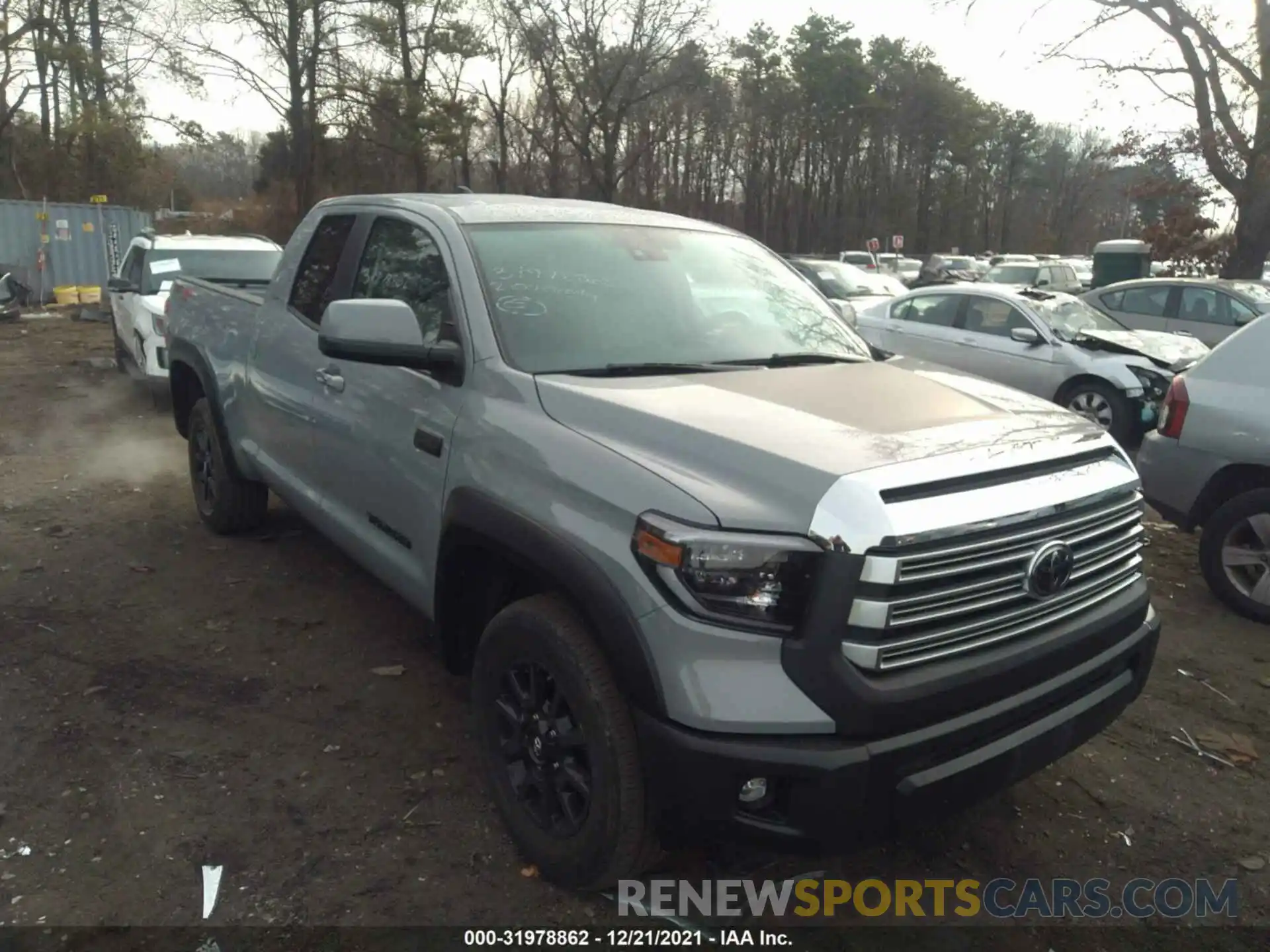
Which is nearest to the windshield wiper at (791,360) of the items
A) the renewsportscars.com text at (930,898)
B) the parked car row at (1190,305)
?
the renewsportscars.com text at (930,898)

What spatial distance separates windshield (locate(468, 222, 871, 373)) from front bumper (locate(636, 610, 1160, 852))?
133 centimetres

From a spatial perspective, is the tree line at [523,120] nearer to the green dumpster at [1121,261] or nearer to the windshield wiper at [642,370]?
the green dumpster at [1121,261]

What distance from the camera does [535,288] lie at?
334 cm

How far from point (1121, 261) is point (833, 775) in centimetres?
2755

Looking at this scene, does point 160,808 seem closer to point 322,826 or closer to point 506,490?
point 322,826

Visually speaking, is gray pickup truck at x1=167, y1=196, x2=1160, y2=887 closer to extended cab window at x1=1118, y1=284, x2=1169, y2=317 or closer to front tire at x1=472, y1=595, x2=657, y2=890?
front tire at x1=472, y1=595, x2=657, y2=890

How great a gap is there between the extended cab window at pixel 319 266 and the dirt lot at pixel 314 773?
150cm

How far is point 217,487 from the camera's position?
18.3 feet

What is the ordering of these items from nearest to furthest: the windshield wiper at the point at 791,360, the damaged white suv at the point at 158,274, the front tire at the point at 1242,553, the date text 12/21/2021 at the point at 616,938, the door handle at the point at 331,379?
the date text 12/21/2021 at the point at 616,938
the windshield wiper at the point at 791,360
the door handle at the point at 331,379
the front tire at the point at 1242,553
the damaged white suv at the point at 158,274

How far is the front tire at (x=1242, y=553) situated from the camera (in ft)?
16.0

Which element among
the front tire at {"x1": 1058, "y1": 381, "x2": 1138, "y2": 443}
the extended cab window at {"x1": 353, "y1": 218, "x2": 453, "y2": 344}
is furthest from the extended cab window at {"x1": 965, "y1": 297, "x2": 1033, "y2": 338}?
the extended cab window at {"x1": 353, "y1": 218, "x2": 453, "y2": 344}

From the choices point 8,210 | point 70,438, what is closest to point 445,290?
point 70,438

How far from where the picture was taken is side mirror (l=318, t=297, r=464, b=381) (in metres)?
3.05

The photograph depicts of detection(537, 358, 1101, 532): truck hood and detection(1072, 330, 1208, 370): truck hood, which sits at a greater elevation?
detection(537, 358, 1101, 532): truck hood
